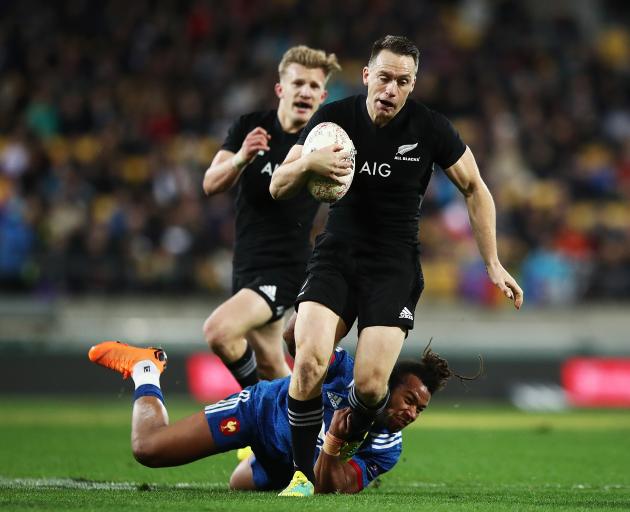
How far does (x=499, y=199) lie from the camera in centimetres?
1822

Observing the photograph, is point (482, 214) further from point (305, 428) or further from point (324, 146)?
point (305, 428)

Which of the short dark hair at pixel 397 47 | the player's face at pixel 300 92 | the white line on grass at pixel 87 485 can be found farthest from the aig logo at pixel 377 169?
the white line on grass at pixel 87 485

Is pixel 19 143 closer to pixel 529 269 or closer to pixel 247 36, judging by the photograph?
pixel 247 36

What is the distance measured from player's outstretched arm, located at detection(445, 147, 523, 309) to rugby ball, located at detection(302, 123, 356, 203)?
720 mm

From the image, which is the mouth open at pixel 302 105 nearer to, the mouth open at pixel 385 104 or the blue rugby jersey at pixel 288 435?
the mouth open at pixel 385 104

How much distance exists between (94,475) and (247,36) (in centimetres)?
1343

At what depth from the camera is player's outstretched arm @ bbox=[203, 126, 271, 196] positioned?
297 inches

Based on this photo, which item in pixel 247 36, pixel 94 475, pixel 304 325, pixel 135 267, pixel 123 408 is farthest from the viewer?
pixel 247 36

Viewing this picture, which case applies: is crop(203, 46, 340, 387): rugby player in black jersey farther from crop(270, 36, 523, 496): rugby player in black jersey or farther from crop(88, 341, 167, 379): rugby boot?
crop(270, 36, 523, 496): rugby player in black jersey

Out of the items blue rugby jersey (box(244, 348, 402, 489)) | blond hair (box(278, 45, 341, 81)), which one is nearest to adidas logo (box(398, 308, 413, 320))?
blue rugby jersey (box(244, 348, 402, 489))

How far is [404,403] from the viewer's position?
22.2ft

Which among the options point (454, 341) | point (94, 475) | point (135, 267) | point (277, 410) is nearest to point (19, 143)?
point (135, 267)

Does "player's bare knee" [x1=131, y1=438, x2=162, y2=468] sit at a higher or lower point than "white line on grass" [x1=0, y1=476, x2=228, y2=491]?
higher

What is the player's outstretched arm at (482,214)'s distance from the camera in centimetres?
670
